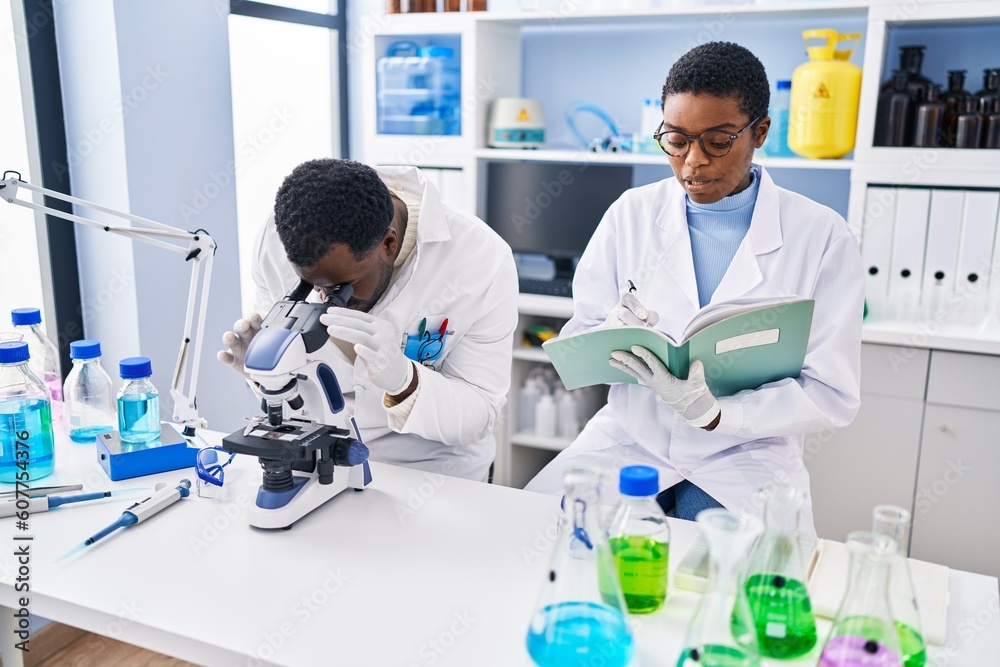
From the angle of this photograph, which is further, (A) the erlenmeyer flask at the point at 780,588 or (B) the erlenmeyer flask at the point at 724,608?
(A) the erlenmeyer flask at the point at 780,588

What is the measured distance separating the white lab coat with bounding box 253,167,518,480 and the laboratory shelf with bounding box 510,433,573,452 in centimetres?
129

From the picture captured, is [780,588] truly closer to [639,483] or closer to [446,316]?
[639,483]

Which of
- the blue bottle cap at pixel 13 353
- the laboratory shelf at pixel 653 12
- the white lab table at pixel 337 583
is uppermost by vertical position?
the laboratory shelf at pixel 653 12

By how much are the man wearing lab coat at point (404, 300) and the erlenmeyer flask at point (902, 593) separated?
83 centimetres

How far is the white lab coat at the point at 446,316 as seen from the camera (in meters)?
1.66

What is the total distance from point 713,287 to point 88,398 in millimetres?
1297

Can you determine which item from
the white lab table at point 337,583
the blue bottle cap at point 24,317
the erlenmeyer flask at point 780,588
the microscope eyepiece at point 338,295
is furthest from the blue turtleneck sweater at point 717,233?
the blue bottle cap at point 24,317

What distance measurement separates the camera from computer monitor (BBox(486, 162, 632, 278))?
309 centimetres

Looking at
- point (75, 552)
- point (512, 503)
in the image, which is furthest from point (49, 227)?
point (512, 503)

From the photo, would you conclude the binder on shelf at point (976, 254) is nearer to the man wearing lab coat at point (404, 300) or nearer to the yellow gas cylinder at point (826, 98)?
the yellow gas cylinder at point (826, 98)

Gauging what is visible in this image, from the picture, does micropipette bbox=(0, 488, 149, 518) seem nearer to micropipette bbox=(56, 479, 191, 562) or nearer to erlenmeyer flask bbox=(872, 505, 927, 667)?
micropipette bbox=(56, 479, 191, 562)

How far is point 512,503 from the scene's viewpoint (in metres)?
1.39

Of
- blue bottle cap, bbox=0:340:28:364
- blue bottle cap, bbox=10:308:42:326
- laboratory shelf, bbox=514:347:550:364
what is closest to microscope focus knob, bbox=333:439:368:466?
blue bottle cap, bbox=0:340:28:364

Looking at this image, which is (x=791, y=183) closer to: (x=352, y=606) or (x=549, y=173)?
(x=549, y=173)
